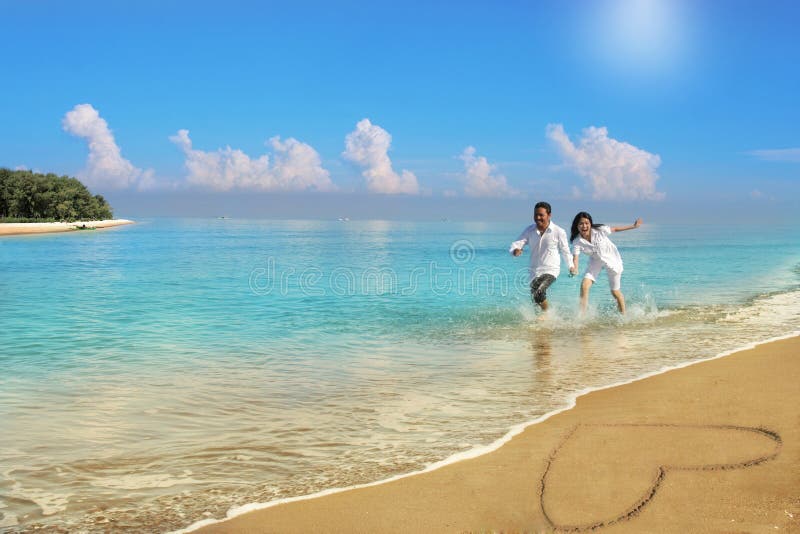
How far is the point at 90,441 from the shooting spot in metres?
5.29

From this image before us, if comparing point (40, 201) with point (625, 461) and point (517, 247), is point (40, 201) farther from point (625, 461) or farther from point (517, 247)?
point (625, 461)

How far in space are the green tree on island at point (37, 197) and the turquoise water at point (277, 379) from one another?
86599 mm

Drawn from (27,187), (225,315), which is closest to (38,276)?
(225,315)

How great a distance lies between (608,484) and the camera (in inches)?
153


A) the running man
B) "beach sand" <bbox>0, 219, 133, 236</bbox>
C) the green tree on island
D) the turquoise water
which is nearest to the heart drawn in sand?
the turquoise water

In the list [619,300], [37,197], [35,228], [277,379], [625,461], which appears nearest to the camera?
[625,461]

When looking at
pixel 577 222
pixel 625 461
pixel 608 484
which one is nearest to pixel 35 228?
pixel 577 222

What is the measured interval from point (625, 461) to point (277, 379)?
446 cm

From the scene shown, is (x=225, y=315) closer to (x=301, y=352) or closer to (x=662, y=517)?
(x=301, y=352)

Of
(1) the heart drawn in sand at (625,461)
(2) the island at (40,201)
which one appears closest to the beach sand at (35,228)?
(2) the island at (40,201)

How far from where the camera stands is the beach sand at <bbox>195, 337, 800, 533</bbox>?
346cm

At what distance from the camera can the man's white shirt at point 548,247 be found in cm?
1127

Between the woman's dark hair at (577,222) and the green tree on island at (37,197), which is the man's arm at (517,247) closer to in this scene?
the woman's dark hair at (577,222)

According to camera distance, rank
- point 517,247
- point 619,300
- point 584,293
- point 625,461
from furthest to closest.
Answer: point 619,300 → point 584,293 → point 517,247 → point 625,461
